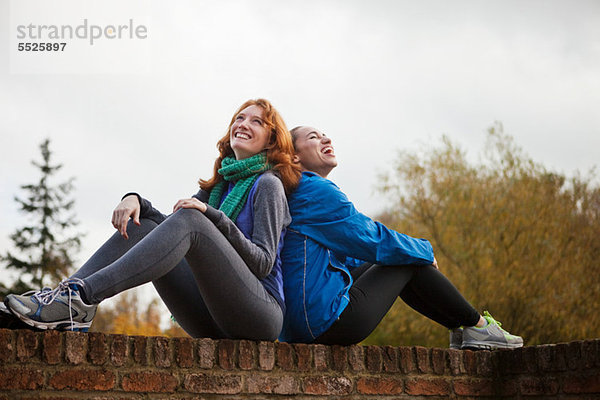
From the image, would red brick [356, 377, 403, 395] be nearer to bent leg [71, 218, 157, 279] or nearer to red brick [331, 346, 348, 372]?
red brick [331, 346, 348, 372]

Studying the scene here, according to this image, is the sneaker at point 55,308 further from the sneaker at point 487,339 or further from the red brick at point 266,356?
the sneaker at point 487,339

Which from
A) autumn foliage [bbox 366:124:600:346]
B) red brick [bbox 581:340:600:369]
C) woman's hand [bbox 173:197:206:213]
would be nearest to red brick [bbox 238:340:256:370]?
woman's hand [bbox 173:197:206:213]

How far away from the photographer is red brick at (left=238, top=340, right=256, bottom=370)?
2.83 meters

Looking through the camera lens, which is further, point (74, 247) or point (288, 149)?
point (74, 247)

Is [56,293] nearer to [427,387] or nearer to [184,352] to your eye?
[184,352]

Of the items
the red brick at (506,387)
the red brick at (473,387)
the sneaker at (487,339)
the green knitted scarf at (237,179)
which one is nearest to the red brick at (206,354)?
the green knitted scarf at (237,179)

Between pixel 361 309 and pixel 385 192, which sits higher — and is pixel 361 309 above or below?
below

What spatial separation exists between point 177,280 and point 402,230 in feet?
36.2

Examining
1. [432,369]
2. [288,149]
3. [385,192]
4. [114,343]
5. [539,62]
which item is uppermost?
[539,62]

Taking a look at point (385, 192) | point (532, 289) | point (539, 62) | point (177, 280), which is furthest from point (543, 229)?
point (177, 280)

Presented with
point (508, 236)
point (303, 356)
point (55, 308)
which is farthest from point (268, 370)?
point (508, 236)

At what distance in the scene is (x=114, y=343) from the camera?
2.56 meters

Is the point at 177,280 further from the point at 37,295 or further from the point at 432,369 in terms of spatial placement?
the point at 432,369

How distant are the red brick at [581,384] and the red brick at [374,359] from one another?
884mm
